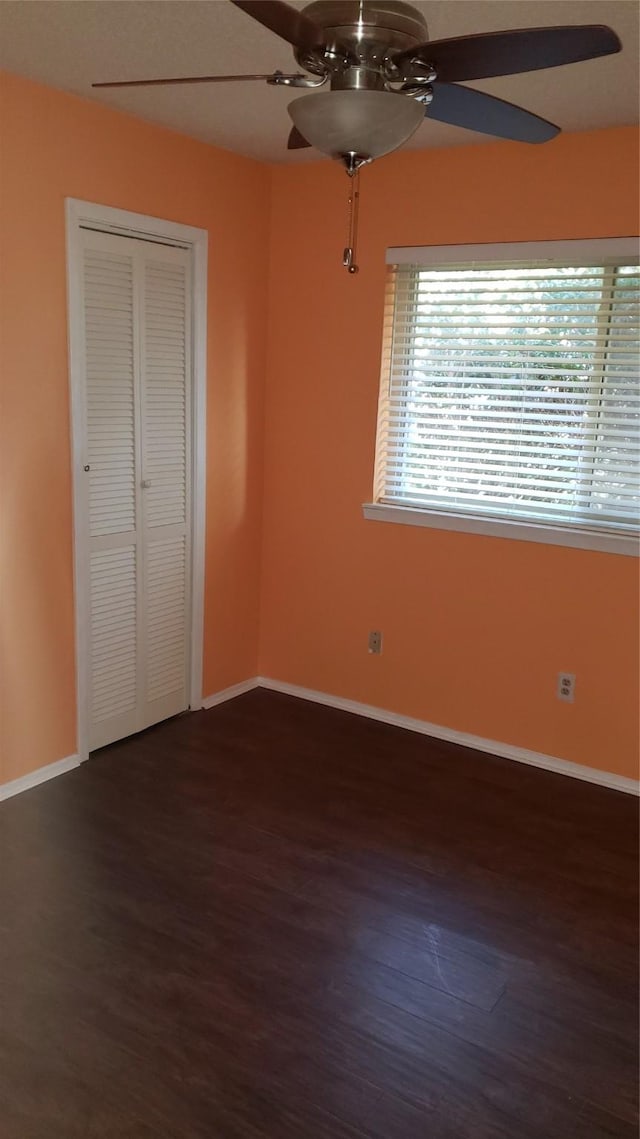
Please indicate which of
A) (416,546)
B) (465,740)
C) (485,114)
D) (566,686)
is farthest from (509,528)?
(485,114)

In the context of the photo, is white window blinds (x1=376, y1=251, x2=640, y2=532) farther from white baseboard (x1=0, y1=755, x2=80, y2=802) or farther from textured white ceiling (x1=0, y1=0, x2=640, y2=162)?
white baseboard (x1=0, y1=755, x2=80, y2=802)

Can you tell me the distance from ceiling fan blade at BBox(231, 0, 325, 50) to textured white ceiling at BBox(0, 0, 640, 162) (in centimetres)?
81

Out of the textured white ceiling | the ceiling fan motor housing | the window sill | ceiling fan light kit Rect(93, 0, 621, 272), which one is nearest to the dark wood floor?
the window sill

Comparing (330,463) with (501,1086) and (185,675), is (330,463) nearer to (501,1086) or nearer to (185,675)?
(185,675)

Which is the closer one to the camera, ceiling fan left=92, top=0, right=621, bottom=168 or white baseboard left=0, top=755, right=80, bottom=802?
ceiling fan left=92, top=0, right=621, bottom=168

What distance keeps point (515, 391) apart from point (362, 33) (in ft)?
6.64

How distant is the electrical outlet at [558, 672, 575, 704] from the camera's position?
3352mm

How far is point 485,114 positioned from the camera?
173 centimetres

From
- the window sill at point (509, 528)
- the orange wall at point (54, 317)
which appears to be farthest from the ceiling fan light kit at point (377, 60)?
the window sill at point (509, 528)

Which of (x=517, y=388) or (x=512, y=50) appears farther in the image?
(x=517, y=388)

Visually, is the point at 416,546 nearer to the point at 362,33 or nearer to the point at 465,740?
the point at 465,740

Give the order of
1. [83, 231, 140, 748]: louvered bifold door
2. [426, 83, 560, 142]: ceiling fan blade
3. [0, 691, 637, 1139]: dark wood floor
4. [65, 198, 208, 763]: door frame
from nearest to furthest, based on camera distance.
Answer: [426, 83, 560, 142]: ceiling fan blade → [0, 691, 637, 1139]: dark wood floor → [65, 198, 208, 763]: door frame → [83, 231, 140, 748]: louvered bifold door

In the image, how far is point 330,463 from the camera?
3.86 meters

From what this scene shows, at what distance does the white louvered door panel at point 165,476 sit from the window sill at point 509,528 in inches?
34.0
